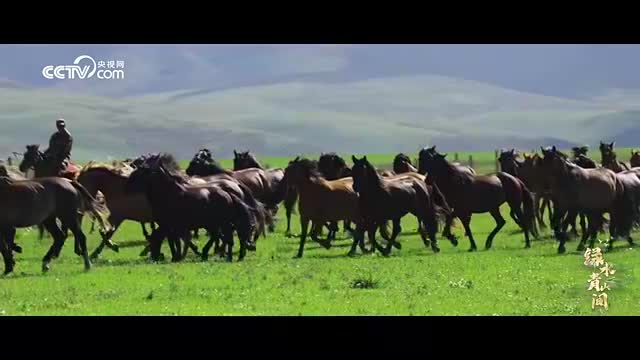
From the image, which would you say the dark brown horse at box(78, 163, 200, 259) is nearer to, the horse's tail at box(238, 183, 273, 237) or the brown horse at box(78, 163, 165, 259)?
the brown horse at box(78, 163, 165, 259)

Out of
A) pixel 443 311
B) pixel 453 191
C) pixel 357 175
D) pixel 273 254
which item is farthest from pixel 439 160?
pixel 443 311

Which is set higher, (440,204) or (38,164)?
(38,164)

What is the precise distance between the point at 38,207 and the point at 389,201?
697 centimetres

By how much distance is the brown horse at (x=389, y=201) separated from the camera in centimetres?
2131

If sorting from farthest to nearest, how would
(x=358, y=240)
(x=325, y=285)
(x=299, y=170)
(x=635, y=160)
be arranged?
(x=635, y=160), (x=358, y=240), (x=299, y=170), (x=325, y=285)

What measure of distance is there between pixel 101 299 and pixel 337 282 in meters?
3.58

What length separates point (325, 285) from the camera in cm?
1612

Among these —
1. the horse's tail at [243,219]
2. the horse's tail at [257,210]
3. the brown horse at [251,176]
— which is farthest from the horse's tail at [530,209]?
the horse's tail at [243,219]

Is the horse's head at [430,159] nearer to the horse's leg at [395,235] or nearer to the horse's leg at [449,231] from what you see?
the horse's leg at [449,231]

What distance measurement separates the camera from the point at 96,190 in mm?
20922

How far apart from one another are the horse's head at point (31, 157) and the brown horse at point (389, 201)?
5.94 meters

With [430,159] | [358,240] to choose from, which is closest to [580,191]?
[430,159]

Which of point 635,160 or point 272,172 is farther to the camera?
point 635,160

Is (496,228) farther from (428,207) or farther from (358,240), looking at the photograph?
(358,240)
